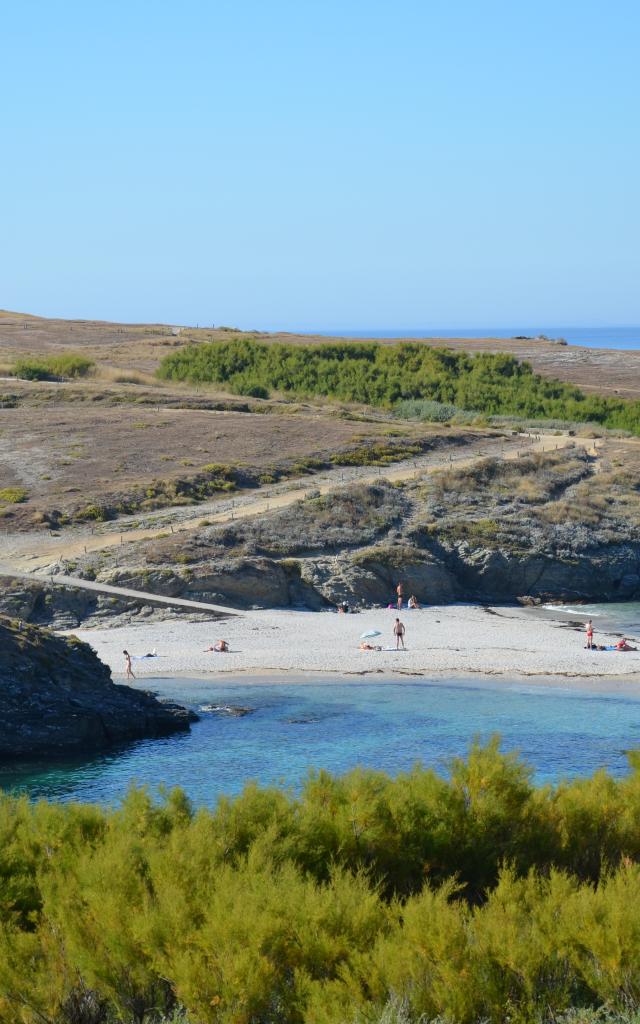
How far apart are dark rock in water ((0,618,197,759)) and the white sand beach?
15.9 ft

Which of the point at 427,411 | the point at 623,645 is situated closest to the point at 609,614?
the point at 623,645

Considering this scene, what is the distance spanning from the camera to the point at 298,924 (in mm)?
14414

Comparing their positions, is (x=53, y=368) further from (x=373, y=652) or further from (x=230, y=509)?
(x=373, y=652)

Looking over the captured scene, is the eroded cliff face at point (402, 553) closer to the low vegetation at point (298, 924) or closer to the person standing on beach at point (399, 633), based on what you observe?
the person standing on beach at point (399, 633)

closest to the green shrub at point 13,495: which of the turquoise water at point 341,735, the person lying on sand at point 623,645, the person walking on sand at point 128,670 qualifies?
the person walking on sand at point 128,670

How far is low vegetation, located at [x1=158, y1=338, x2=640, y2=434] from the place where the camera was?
306ft

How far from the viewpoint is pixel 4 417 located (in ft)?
258

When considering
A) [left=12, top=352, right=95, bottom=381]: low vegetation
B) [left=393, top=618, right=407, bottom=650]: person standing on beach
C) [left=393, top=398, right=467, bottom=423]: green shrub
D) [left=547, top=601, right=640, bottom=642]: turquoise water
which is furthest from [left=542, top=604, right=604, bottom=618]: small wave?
[left=12, top=352, right=95, bottom=381]: low vegetation

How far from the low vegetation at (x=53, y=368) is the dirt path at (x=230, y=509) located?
34.0m

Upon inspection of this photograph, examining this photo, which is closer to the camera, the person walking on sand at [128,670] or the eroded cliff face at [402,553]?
the person walking on sand at [128,670]

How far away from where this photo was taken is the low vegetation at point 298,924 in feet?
44.6

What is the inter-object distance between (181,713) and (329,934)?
22991mm

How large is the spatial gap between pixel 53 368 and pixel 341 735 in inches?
2586

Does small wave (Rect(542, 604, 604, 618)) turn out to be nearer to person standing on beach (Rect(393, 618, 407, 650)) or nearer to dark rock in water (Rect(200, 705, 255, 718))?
person standing on beach (Rect(393, 618, 407, 650))
